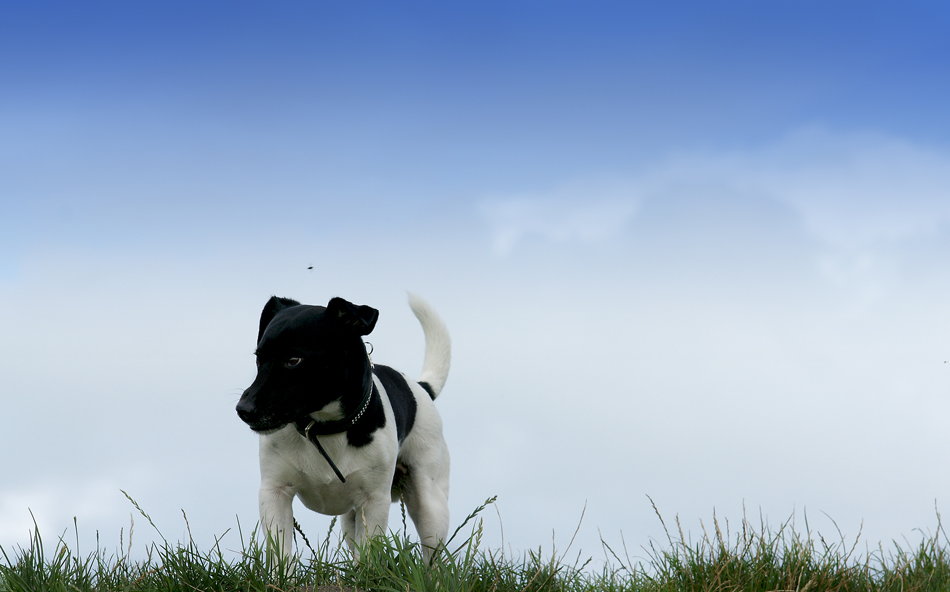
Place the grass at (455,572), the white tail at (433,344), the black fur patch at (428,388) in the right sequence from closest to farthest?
the grass at (455,572)
the black fur patch at (428,388)
the white tail at (433,344)

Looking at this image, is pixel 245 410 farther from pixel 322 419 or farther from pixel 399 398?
pixel 399 398

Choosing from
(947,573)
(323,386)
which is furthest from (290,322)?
(947,573)

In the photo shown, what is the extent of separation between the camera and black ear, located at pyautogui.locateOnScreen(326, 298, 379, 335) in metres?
4.80

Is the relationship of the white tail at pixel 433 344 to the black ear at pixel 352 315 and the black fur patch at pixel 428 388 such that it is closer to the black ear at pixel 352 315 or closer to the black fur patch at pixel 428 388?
the black fur patch at pixel 428 388

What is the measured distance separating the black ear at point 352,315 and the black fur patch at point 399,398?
0.87 m

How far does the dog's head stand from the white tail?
180 cm

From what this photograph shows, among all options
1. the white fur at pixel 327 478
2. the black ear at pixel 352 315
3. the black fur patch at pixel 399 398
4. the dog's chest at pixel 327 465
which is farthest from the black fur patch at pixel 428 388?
the black ear at pixel 352 315

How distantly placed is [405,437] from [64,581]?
7.23 ft

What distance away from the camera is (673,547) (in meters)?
4.62

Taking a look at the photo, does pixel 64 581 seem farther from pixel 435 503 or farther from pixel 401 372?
pixel 401 372

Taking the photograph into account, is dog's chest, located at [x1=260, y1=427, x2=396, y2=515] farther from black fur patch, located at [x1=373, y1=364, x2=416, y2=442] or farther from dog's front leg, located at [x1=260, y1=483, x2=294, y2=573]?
black fur patch, located at [x1=373, y1=364, x2=416, y2=442]

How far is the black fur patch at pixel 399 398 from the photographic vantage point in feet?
18.3

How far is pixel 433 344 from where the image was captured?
22.2 feet

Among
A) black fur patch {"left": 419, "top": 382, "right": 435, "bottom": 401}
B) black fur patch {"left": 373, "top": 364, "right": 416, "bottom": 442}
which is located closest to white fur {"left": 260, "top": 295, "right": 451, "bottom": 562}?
black fur patch {"left": 373, "top": 364, "right": 416, "bottom": 442}
